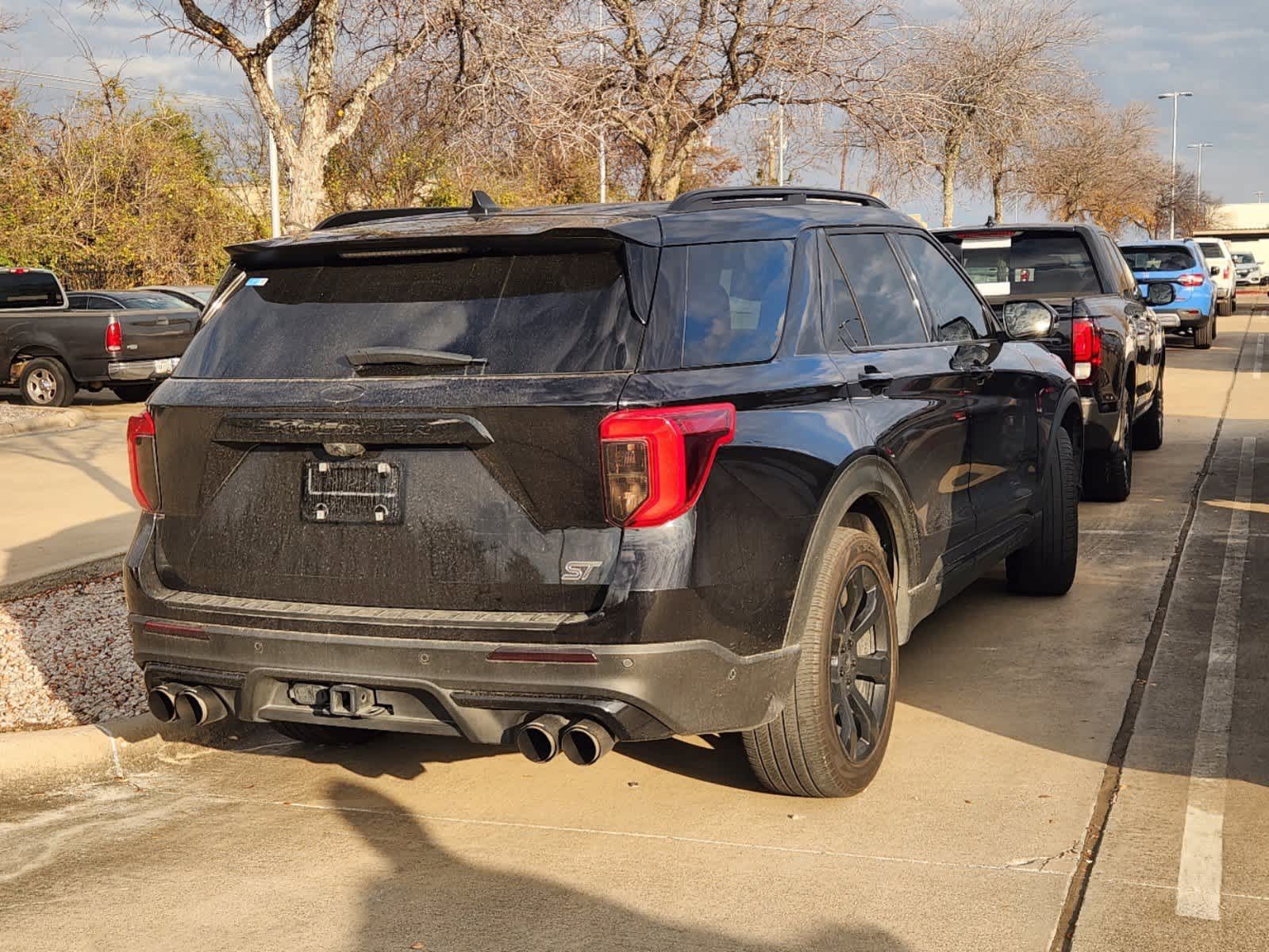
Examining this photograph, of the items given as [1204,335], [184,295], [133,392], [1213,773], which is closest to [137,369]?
[184,295]

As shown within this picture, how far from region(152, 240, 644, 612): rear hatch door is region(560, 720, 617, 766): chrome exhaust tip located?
31 cm

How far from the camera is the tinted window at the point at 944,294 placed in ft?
19.5

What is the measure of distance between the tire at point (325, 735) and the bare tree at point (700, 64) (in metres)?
14.6

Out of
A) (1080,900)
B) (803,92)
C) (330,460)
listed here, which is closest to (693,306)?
(330,460)

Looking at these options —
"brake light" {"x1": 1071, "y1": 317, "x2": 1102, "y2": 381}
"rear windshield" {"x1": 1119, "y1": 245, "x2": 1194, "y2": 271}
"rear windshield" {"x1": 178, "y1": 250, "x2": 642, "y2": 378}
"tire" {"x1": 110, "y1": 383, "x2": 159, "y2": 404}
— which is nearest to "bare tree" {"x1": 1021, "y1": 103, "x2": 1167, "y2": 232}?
"rear windshield" {"x1": 1119, "y1": 245, "x2": 1194, "y2": 271}

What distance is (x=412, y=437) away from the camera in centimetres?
395

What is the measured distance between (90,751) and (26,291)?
50.5 feet

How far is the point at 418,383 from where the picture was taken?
402cm

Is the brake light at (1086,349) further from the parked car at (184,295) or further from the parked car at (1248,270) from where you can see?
the parked car at (1248,270)

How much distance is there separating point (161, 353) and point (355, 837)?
15.7 m

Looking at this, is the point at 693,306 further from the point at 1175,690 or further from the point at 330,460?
the point at 1175,690

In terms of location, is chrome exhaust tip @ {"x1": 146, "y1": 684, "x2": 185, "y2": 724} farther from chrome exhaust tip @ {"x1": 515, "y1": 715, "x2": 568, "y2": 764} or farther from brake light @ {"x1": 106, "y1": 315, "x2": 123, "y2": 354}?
brake light @ {"x1": 106, "y1": 315, "x2": 123, "y2": 354}

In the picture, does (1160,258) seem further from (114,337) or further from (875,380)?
(875,380)

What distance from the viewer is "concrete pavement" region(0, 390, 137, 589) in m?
8.84
